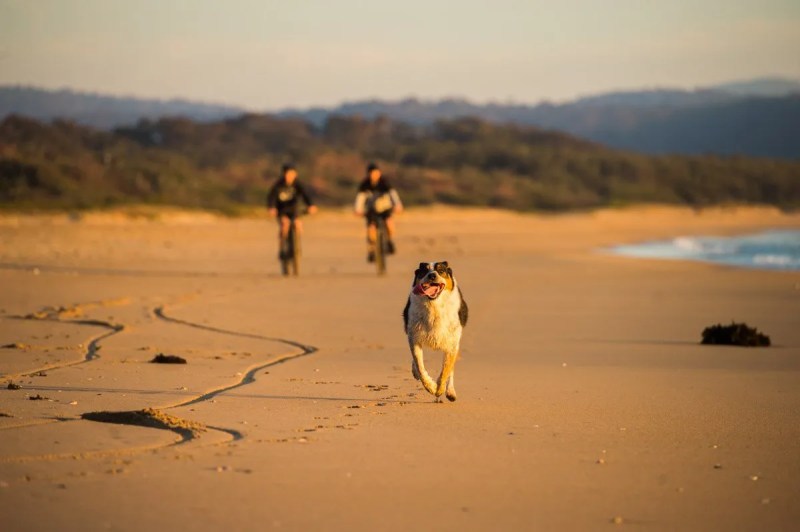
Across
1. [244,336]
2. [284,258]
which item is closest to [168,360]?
[244,336]

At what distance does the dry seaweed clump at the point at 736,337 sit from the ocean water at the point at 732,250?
15.1m

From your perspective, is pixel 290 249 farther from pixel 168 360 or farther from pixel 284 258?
pixel 168 360

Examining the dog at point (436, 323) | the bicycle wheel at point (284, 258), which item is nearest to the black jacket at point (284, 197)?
the bicycle wheel at point (284, 258)

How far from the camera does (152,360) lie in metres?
10.8

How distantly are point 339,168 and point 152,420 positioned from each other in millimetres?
58135

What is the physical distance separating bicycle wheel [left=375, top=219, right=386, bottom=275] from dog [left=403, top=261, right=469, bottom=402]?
501 inches

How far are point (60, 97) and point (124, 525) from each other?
474 ft

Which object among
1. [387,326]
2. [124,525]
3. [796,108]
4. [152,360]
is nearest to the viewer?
[124,525]

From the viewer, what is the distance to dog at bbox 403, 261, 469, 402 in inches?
350

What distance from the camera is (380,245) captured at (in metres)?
22.1

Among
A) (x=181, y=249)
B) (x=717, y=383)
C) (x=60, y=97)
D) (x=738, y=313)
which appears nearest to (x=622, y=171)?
(x=181, y=249)

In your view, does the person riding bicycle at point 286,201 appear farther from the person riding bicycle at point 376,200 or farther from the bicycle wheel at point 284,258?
the person riding bicycle at point 376,200

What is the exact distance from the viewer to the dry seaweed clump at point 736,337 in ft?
41.6

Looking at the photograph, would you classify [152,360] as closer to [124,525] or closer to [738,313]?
[124,525]
